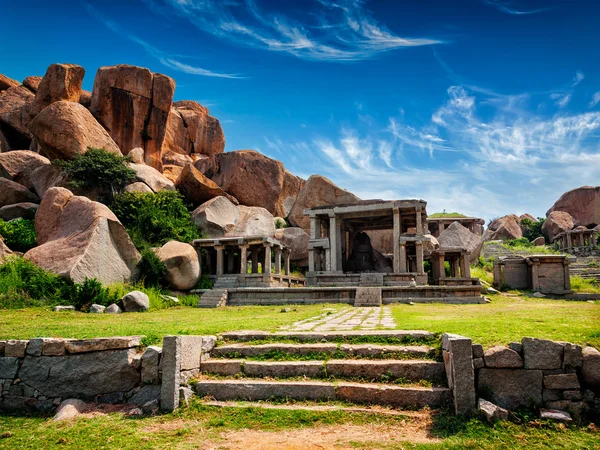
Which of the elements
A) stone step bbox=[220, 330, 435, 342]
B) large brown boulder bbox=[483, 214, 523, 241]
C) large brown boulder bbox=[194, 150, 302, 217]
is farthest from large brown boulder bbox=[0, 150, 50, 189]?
large brown boulder bbox=[483, 214, 523, 241]

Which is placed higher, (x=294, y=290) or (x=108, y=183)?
(x=108, y=183)

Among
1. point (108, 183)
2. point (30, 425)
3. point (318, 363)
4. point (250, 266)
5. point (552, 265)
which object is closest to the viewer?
point (30, 425)

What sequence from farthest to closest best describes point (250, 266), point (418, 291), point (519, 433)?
point (250, 266), point (418, 291), point (519, 433)

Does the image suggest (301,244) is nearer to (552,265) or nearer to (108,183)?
(108,183)

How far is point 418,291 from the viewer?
17.8 metres

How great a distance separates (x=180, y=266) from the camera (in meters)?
21.3

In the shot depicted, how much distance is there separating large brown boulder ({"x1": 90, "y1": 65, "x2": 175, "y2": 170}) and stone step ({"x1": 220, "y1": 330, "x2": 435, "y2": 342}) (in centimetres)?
3440

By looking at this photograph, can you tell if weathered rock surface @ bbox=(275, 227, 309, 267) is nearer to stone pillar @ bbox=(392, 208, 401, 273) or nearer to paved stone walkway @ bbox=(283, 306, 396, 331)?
stone pillar @ bbox=(392, 208, 401, 273)

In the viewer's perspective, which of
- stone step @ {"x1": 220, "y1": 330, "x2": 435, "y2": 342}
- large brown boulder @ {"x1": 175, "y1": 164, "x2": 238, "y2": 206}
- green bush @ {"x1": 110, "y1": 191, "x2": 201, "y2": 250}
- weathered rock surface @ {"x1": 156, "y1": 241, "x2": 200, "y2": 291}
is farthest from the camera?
large brown boulder @ {"x1": 175, "y1": 164, "x2": 238, "y2": 206}

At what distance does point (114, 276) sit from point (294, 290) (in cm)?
793

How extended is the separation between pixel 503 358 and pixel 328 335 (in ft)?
9.11

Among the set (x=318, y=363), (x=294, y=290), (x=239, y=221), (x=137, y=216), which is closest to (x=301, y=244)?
(x=239, y=221)

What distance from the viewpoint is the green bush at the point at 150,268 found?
2020 cm

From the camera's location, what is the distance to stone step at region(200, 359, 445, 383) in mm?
6098
